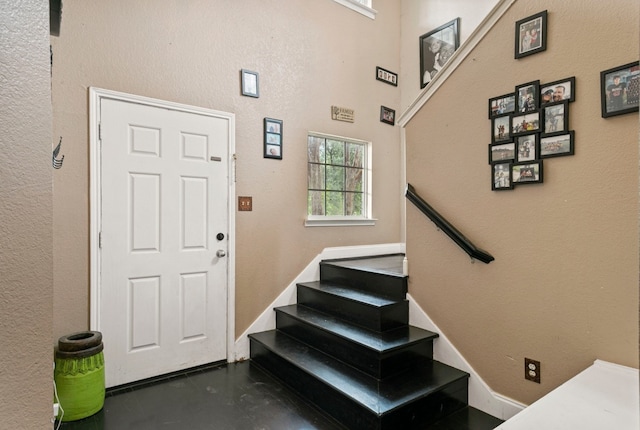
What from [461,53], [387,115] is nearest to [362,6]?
[387,115]

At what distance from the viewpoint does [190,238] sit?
2.88 metres

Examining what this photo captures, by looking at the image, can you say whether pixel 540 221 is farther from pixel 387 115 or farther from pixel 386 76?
pixel 386 76

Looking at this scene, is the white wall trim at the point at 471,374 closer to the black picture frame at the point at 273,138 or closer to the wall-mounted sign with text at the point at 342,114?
the black picture frame at the point at 273,138

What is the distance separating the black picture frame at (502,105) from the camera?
204 cm

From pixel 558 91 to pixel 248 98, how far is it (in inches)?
93.7

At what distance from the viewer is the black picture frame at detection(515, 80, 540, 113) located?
1933 millimetres

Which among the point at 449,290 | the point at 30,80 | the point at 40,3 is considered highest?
the point at 40,3

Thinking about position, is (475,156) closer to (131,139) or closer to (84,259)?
(131,139)

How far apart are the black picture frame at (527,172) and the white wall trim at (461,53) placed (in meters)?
0.79

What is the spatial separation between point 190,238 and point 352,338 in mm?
1524

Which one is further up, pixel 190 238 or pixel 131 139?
pixel 131 139

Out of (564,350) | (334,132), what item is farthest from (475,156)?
(334,132)

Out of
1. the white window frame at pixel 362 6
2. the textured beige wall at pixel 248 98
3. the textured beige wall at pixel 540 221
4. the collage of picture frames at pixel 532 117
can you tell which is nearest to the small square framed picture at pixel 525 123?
the collage of picture frames at pixel 532 117

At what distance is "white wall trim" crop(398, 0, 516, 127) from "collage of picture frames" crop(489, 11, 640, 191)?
0.15 m
